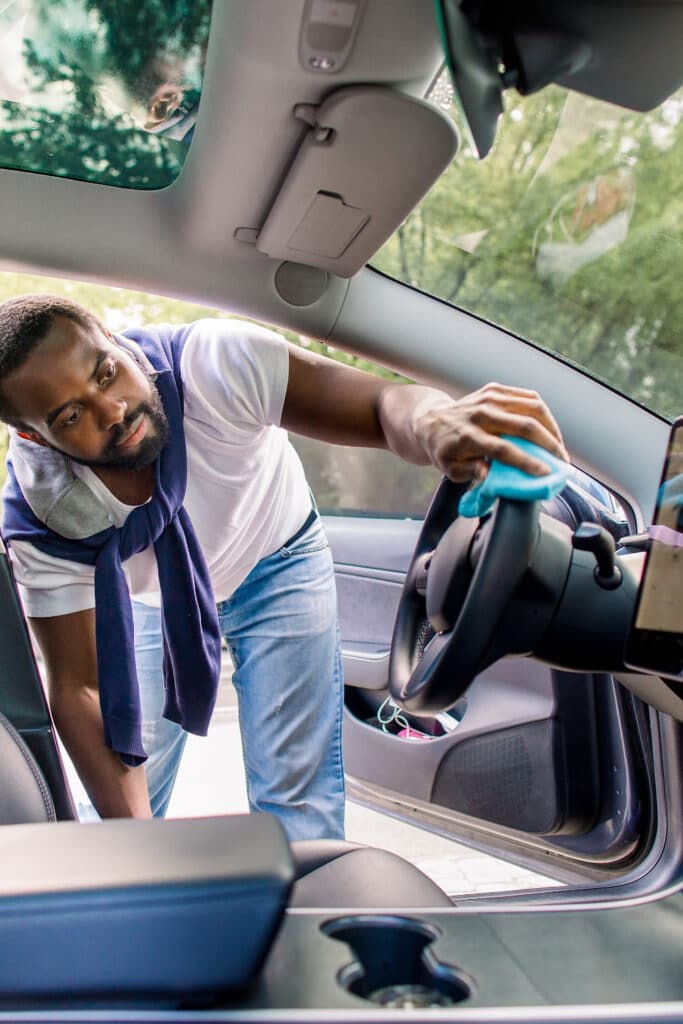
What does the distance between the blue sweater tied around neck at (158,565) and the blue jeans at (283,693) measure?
6.2 inches

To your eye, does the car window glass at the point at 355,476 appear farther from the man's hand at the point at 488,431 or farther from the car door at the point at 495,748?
the man's hand at the point at 488,431

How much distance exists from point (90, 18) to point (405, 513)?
1.60m

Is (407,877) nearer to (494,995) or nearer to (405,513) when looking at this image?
(494,995)

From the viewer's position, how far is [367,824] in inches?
97.0

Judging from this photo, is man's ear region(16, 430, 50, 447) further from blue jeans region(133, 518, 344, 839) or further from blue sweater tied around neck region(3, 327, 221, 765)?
blue jeans region(133, 518, 344, 839)

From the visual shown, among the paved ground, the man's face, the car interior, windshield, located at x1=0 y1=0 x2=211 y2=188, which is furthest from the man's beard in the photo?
the paved ground

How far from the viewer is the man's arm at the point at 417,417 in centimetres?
98

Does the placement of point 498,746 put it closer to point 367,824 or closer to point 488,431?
point 367,824

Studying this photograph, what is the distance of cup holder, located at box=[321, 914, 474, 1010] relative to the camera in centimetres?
79

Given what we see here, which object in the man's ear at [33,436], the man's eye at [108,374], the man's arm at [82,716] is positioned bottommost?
the man's arm at [82,716]

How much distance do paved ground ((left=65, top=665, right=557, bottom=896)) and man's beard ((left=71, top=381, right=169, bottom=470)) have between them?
72 cm

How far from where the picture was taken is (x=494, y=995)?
772 mm

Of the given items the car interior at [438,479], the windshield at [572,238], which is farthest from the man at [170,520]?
the windshield at [572,238]

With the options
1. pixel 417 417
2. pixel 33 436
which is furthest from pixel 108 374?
pixel 417 417
